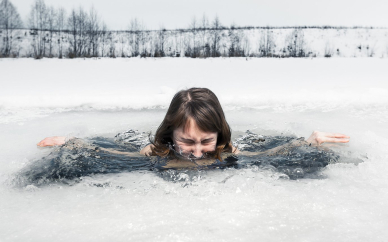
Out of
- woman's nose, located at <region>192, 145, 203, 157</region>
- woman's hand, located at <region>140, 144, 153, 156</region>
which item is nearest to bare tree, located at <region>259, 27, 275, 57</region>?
woman's hand, located at <region>140, 144, 153, 156</region>

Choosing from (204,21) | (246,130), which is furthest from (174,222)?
(204,21)

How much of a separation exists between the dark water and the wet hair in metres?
0.11

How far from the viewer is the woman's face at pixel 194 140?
7.44 feet

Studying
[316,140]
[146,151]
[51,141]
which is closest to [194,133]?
[146,151]

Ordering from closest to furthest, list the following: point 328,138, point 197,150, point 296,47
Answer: point 197,150
point 328,138
point 296,47

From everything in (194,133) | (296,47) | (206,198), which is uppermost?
(296,47)

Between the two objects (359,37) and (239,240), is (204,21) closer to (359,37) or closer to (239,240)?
(359,37)

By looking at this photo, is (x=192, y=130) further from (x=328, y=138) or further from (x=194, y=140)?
(x=328, y=138)

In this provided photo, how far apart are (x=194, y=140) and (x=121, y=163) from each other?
562 millimetres

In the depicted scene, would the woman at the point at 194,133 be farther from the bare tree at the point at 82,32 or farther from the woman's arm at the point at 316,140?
the bare tree at the point at 82,32

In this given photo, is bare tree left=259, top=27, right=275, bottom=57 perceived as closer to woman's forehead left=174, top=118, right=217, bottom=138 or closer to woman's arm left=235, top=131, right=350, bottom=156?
woman's arm left=235, top=131, right=350, bottom=156

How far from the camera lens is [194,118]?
2.28 meters

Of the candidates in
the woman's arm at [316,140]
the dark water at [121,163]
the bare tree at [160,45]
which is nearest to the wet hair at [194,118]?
the dark water at [121,163]

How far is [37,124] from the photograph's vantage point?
3.70m
